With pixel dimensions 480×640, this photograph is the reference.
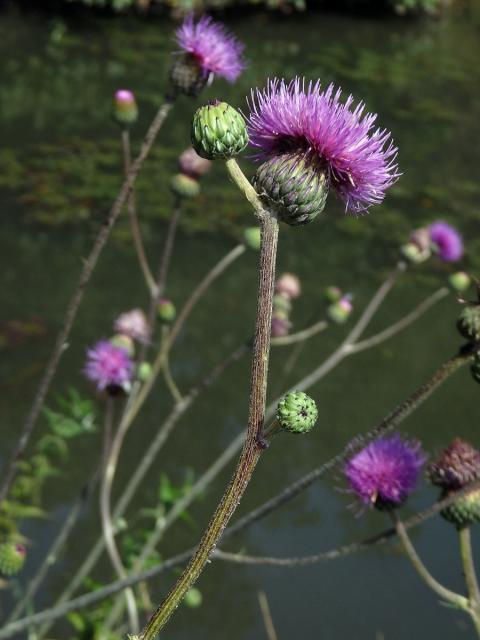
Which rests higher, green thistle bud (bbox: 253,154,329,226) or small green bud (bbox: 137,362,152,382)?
small green bud (bbox: 137,362,152,382)

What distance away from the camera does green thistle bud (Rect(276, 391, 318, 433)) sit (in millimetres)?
833

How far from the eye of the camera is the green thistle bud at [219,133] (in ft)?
2.93

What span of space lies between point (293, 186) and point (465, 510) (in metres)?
0.65

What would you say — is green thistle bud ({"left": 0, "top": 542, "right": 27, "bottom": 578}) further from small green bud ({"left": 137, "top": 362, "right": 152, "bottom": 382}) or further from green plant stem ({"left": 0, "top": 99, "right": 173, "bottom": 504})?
small green bud ({"left": 137, "top": 362, "right": 152, "bottom": 382})

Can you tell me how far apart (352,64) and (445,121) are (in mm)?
1387

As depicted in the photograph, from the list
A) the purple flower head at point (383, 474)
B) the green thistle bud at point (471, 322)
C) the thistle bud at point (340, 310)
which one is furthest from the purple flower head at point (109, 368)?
the green thistle bud at point (471, 322)

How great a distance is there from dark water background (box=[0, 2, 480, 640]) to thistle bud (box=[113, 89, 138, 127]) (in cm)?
111

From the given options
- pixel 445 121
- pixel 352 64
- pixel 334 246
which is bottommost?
pixel 334 246

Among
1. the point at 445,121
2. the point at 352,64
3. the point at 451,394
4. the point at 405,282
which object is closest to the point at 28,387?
the point at 451,394

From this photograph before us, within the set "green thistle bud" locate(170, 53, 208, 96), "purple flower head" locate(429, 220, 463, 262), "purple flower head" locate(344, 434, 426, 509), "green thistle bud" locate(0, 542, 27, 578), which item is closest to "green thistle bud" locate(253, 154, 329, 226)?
"purple flower head" locate(344, 434, 426, 509)

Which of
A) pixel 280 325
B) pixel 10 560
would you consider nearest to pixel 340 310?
pixel 280 325

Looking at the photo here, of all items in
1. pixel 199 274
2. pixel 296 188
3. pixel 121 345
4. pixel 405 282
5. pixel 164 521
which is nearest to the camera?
pixel 296 188

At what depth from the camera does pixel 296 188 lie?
0.89 m

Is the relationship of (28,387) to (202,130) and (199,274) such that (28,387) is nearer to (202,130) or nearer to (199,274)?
(199,274)
